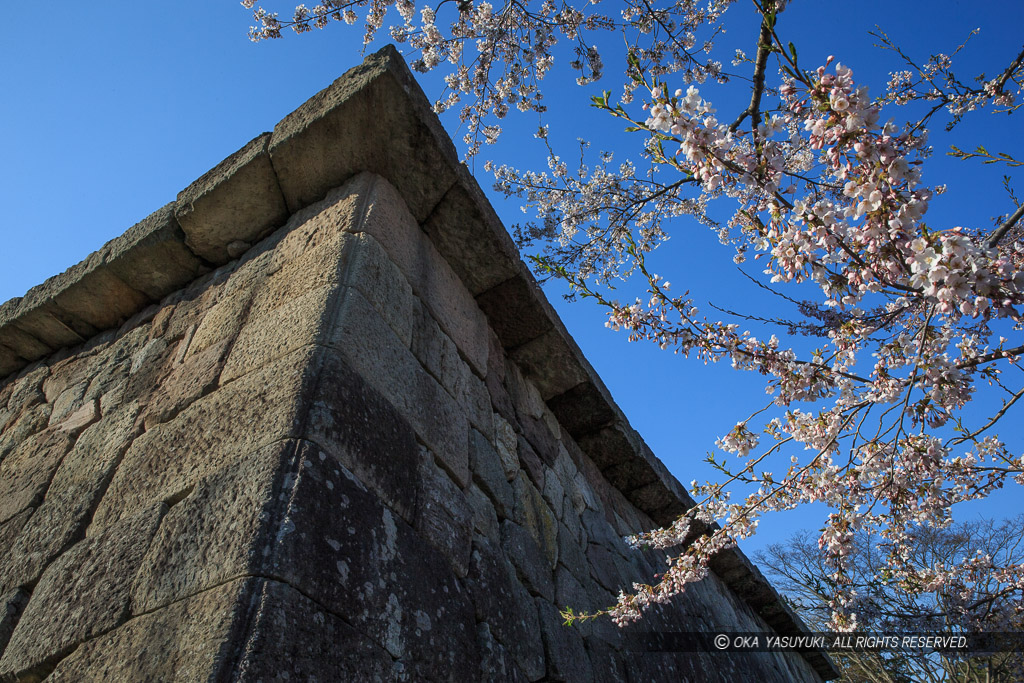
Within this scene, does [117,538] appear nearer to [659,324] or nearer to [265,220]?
[265,220]

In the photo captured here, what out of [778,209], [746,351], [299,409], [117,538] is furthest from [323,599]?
[746,351]

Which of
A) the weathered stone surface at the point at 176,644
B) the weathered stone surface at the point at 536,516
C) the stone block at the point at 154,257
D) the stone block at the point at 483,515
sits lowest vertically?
the weathered stone surface at the point at 176,644

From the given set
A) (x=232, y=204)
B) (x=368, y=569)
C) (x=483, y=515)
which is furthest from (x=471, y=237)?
(x=368, y=569)

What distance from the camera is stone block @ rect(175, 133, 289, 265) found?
7.30ft

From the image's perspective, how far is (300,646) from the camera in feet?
3.36

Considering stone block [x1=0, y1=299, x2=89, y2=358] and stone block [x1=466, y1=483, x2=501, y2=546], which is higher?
stone block [x1=0, y1=299, x2=89, y2=358]

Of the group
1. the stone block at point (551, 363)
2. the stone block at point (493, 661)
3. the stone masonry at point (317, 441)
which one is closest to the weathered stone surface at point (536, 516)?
the stone masonry at point (317, 441)

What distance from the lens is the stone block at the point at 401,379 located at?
62.4 inches

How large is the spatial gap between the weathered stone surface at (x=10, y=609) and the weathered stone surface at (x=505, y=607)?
1175 millimetres

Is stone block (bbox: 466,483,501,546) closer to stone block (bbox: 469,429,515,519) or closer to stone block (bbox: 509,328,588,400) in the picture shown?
stone block (bbox: 469,429,515,519)

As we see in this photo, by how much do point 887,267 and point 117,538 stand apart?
83.6 inches

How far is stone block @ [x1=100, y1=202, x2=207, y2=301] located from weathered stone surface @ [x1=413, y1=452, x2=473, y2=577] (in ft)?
4.88

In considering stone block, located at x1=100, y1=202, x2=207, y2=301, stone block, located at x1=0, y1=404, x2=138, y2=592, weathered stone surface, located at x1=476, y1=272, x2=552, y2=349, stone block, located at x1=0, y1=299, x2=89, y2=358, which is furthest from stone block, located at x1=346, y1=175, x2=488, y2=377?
stone block, located at x1=0, y1=299, x2=89, y2=358

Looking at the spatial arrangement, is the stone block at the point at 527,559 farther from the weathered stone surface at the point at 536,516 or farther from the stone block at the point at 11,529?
the stone block at the point at 11,529
